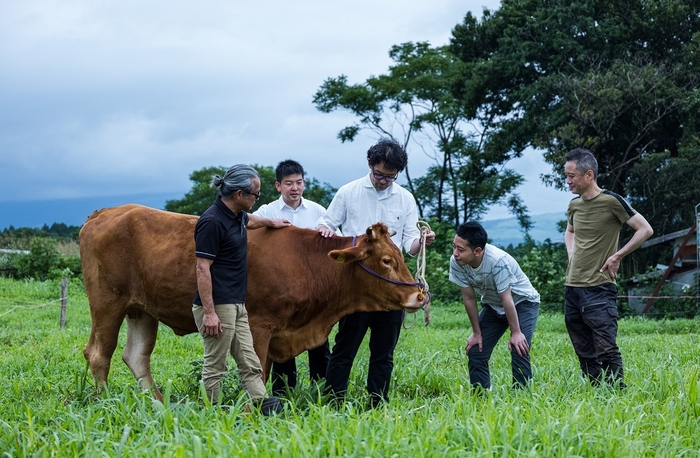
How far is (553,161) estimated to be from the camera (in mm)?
24953

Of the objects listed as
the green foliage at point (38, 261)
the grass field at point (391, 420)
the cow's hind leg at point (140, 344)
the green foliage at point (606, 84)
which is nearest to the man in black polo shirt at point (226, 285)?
the grass field at point (391, 420)

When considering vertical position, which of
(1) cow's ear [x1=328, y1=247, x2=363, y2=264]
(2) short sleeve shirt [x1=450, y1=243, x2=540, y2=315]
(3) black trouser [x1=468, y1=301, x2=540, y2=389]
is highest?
(1) cow's ear [x1=328, y1=247, x2=363, y2=264]

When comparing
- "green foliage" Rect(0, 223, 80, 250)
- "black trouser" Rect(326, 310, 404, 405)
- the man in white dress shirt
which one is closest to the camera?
"black trouser" Rect(326, 310, 404, 405)

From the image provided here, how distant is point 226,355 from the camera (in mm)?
5508

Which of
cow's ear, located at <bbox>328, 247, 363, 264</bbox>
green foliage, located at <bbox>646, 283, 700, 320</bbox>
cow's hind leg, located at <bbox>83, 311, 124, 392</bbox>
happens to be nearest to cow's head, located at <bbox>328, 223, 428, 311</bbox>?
cow's ear, located at <bbox>328, 247, 363, 264</bbox>

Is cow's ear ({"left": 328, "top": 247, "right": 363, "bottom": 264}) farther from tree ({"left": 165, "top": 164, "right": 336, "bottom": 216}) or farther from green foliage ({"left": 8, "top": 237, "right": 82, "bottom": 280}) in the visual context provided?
tree ({"left": 165, "top": 164, "right": 336, "bottom": 216})

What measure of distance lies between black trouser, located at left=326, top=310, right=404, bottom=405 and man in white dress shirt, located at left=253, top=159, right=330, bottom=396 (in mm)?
632

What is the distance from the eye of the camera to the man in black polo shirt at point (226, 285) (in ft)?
17.6

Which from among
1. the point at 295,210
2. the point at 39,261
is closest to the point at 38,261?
the point at 39,261

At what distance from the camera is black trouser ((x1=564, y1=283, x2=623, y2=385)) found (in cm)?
645

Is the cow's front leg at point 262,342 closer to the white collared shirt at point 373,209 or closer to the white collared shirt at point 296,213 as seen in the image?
the white collared shirt at point 373,209

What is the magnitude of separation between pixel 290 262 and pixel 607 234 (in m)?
2.56

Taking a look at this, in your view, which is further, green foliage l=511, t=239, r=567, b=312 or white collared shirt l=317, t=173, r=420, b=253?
green foliage l=511, t=239, r=567, b=312

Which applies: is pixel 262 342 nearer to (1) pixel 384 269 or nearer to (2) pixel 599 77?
(1) pixel 384 269
